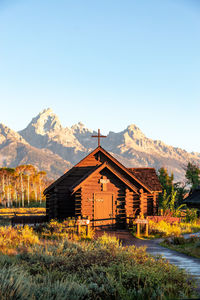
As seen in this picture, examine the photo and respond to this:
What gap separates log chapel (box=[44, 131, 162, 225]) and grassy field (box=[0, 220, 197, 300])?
11.0 metres

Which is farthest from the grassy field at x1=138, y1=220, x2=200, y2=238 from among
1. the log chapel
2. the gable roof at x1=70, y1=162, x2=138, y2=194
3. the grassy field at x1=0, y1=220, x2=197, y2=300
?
the grassy field at x1=0, y1=220, x2=197, y2=300

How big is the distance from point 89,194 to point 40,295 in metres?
16.2

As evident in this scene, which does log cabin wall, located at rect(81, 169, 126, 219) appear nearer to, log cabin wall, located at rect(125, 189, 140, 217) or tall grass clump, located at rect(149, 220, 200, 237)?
log cabin wall, located at rect(125, 189, 140, 217)

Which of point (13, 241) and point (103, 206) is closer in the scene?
point (13, 241)

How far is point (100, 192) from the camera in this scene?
2297 centimetres

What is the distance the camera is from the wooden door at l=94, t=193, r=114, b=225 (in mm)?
22875

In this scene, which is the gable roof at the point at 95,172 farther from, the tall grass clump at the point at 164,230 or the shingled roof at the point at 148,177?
the shingled roof at the point at 148,177

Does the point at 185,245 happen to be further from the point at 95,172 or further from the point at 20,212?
the point at 20,212

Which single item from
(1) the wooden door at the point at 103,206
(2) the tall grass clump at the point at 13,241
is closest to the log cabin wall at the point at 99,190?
(1) the wooden door at the point at 103,206

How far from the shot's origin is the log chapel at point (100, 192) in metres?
22.6

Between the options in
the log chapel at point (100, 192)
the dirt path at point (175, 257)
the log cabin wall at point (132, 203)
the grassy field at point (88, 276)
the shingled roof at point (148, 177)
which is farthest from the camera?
the shingled roof at point (148, 177)

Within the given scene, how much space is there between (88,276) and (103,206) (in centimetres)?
1449

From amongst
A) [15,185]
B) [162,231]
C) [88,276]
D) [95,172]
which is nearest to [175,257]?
[88,276]

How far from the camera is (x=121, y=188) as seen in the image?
23.4 metres
